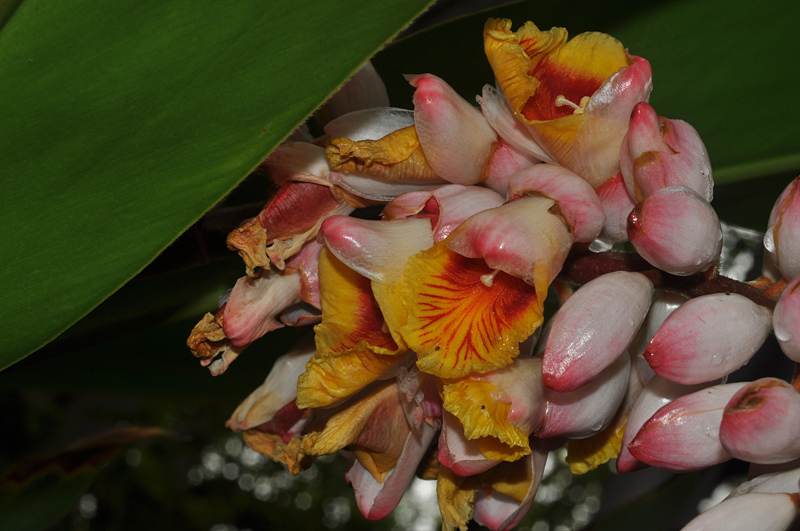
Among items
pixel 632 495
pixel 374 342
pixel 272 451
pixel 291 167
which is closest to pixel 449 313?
pixel 374 342

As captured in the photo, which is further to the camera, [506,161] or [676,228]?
[506,161]

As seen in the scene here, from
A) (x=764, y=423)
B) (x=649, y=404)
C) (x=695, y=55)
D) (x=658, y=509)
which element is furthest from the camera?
(x=658, y=509)

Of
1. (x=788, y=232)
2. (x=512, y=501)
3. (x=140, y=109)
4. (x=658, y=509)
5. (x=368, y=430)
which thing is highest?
(x=140, y=109)

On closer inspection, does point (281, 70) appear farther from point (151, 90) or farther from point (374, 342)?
point (374, 342)

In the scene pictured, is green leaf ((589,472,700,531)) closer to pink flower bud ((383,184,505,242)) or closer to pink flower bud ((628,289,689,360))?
pink flower bud ((628,289,689,360))

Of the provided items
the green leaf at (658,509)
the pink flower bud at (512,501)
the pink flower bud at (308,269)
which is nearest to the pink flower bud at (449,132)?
the pink flower bud at (308,269)

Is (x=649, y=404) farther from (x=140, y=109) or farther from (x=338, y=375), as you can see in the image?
(x=140, y=109)

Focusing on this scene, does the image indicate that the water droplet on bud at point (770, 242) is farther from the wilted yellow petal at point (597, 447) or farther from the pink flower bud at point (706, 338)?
the wilted yellow petal at point (597, 447)

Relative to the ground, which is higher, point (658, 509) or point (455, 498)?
point (455, 498)

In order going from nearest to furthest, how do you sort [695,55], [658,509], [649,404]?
[649,404] → [695,55] → [658,509]

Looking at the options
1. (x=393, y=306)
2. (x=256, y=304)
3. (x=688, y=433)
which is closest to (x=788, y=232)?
(x=688, y=433)
